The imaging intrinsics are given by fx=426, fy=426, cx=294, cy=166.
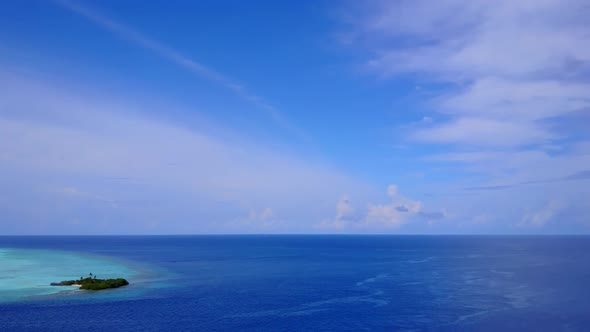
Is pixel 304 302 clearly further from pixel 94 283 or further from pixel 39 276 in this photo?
pixel 39 276

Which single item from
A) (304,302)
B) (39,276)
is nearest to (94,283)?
(39,276)

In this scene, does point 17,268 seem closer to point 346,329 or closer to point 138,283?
point 138,283

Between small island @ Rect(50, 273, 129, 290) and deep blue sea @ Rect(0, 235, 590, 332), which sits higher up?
small island @ Rect(50, 273, 129, 290)

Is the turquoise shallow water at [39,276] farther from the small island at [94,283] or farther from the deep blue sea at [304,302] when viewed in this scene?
the small island at [94,283]

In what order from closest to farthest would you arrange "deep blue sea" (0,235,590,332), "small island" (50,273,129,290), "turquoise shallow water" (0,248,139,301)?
1. "deep blue sea" (0,235,590,332)
2. "turquoise shallow water" (0,248,139,301)
3. "small island" (50,273,129,290)

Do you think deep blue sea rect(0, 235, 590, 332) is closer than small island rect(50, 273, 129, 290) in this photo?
Yes

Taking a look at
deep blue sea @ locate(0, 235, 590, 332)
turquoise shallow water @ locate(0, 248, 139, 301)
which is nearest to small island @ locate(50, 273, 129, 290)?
turquoise shallow water @ locate(0, 248, 139, 301)

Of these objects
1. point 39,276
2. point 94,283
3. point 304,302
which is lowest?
point 304,302

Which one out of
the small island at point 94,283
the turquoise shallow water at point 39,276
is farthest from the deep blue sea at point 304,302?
the small island at point 94,283

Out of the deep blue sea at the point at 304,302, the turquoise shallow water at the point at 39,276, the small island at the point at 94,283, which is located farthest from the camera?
the small island at the point at 94,283

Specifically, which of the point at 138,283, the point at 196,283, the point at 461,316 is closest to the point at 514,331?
the point at 461,316

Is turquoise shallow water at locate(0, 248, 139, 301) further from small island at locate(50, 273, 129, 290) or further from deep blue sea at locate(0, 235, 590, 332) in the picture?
small island at locate(50, 273, 129, 290)

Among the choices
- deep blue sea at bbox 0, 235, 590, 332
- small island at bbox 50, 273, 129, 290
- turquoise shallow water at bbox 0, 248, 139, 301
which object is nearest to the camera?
deep blue sea at bbox 0, 235, 590, 332
